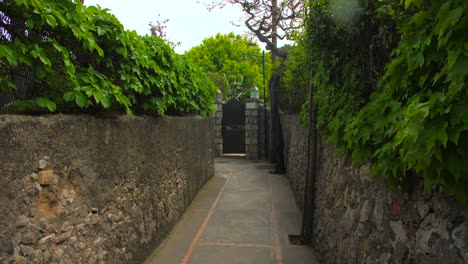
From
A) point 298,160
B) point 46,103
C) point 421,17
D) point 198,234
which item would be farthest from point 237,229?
point 421,17

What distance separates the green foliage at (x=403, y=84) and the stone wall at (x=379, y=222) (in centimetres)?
17

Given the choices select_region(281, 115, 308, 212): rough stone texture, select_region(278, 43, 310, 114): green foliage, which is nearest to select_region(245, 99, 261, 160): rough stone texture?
select_region(278, 43, 310, 114): green foliage

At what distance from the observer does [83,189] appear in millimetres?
2969

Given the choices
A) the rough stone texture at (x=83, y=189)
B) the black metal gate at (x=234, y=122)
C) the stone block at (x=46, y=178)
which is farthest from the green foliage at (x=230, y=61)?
the stone block at (x=46, y=178)

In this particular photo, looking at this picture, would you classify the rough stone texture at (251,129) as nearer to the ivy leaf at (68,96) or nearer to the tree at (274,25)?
the tree at (274,25)

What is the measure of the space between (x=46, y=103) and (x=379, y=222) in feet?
8.64

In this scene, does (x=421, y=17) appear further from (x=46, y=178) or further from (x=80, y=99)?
(x=46, y=178)

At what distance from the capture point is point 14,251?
6.91 ft

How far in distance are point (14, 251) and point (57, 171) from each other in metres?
0.65

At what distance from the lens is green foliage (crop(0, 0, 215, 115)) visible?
2373 mm

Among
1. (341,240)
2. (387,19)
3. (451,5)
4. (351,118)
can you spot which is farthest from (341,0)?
(341,240)

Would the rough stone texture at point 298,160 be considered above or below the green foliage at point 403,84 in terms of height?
below

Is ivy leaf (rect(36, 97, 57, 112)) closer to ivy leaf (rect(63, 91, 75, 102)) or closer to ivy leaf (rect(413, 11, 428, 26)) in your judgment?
ivy leaf (rect(63, 91, 75, 102))

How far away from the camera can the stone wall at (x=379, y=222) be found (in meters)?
1.76
